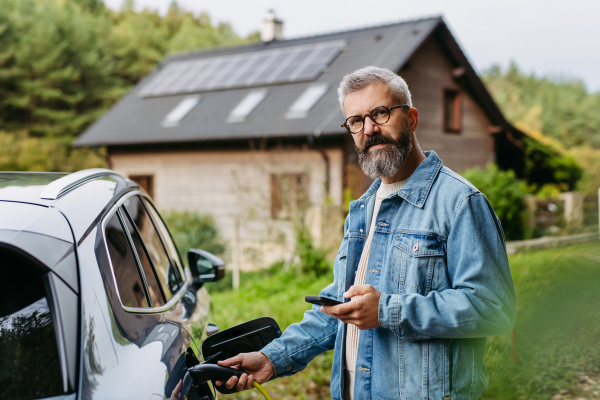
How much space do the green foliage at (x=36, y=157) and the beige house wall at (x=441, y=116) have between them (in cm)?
1566

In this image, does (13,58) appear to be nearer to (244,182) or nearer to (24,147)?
(24,147)

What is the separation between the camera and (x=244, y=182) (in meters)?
16.7

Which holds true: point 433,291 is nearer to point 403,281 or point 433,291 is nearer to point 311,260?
point 403,281

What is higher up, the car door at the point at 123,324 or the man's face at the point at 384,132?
the man's face at the point at 384,132

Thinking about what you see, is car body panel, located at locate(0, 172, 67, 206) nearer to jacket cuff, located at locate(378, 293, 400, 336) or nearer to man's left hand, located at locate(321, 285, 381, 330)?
man's left hand, located at locate(321, 285, 381, 330)

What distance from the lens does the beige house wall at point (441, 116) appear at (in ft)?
55.7

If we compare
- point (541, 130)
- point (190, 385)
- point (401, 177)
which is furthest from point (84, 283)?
point (541, 130)

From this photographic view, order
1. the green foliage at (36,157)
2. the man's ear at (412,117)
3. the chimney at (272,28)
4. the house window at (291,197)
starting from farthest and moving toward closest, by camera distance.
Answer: the green foliage at (36,157), the chimney at (272,28), the house window at (291,197), the man's ear at (412,117)

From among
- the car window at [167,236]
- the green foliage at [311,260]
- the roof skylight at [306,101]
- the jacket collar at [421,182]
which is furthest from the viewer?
the roof skylight at [306,101]

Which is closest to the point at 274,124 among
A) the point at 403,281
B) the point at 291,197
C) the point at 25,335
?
the point at 291,197

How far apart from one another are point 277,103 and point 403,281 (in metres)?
15.3

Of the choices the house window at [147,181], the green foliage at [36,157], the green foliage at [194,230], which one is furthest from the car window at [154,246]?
the green foliage at [36,157]

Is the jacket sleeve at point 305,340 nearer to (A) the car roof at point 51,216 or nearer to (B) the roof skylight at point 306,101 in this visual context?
(A) the car roof at point 51,216

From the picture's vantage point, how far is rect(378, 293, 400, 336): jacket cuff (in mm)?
1768
